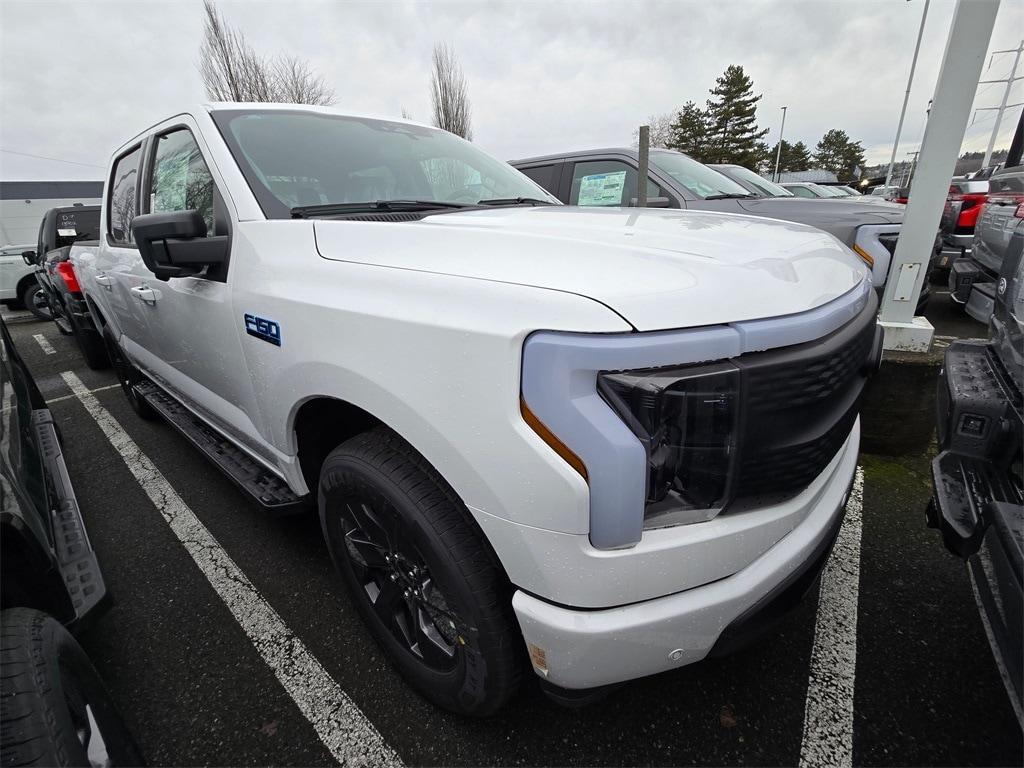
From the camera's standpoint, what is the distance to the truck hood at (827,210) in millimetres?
4555

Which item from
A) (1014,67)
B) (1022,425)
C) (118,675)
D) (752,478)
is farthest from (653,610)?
(1014,67)

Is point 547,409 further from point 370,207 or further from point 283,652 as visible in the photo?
point 283,652

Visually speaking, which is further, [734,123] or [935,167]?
[734,123]

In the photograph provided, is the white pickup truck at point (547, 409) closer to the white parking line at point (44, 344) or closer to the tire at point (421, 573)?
the tire at point (421, 573)

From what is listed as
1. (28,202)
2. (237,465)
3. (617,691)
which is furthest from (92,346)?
(28,202)

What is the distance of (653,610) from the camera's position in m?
1.11

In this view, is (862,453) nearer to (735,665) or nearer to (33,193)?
(735,665)

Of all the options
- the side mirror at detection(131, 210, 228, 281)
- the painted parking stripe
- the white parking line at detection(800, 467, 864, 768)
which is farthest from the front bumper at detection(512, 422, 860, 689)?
the side mirror at detection(131, 210, 228, 281)

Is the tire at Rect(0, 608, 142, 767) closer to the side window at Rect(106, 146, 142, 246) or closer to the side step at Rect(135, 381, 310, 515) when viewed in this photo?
the side step at Rect(135, 381, 310, 515)

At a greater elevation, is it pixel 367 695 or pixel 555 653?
pixel 555 653

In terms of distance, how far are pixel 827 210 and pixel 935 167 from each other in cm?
196

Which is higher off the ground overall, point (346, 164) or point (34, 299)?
point (346, 164)

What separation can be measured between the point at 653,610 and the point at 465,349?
690mm

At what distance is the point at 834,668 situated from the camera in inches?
68.6
